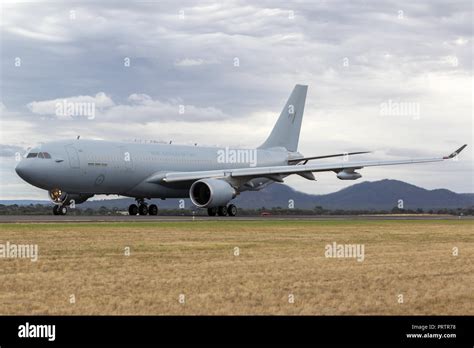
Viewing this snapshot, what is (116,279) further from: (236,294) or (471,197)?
(471,197)

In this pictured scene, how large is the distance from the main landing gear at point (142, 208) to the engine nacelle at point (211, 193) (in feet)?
17.9

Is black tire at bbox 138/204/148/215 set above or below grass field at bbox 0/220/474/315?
above

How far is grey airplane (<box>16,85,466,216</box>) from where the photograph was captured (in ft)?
149

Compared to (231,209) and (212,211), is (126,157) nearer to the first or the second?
(212,211)

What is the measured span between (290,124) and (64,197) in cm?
2432

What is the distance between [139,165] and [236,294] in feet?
124

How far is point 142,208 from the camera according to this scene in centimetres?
5466

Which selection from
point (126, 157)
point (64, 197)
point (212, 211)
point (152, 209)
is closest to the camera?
point (64, 197)

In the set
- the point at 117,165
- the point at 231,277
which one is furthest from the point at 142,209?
the point at 231,277

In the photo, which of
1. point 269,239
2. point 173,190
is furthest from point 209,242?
point 173,190

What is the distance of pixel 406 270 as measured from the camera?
698 inches
